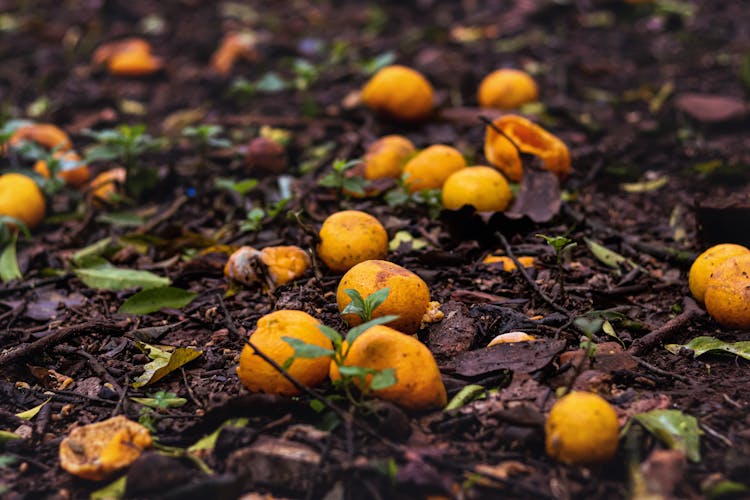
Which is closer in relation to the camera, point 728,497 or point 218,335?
point 728,497

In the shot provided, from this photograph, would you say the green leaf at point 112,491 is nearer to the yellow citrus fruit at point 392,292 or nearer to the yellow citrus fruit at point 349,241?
the yellow citrus fruit at point 392,292

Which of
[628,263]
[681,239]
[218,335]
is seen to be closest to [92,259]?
[218,335]

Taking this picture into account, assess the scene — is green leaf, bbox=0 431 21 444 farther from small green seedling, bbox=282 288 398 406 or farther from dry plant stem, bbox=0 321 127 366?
small green seedling, bbox=282 288 398 406

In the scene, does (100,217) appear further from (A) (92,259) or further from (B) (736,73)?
(B) (736,73)

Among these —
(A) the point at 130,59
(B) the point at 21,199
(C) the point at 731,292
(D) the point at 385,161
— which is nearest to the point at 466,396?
(C) the point at 731,292

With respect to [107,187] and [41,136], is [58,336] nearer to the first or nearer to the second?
[107,187]

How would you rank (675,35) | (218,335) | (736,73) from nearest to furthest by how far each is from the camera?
(218,335), (736,73), (675,35)
